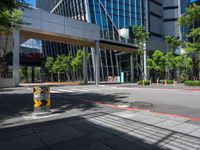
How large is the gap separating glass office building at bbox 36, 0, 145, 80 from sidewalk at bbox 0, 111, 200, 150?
113 feet

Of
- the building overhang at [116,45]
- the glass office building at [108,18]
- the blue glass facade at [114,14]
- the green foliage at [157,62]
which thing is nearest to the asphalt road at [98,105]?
the building overhang at [116,45]

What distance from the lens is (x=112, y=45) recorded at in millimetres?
36438

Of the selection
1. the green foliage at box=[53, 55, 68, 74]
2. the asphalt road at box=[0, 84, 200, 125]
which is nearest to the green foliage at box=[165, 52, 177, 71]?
the green foliage at box=[53, 55, 68, 74]

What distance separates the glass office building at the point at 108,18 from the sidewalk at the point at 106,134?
34562 millimetres

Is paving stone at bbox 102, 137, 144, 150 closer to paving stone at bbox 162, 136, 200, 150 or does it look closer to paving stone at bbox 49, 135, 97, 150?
paving stone at bbox 49, 135, 97, 150

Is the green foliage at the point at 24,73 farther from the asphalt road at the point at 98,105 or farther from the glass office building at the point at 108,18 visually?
the asphalt road at the point at 98,105

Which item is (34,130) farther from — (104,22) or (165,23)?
(165,23)

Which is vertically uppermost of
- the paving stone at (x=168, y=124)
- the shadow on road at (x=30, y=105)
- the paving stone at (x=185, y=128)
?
the shadow on road at (x=30, y=105)

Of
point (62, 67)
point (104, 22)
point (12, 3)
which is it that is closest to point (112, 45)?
point (104, 22)

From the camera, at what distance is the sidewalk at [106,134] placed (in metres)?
4.49

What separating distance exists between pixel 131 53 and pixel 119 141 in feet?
133

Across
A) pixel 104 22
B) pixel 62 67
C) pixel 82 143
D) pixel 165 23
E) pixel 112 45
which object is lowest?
pixel 82 143

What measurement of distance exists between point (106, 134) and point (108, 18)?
1767 inches

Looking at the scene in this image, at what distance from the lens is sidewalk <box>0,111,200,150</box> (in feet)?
14.7
